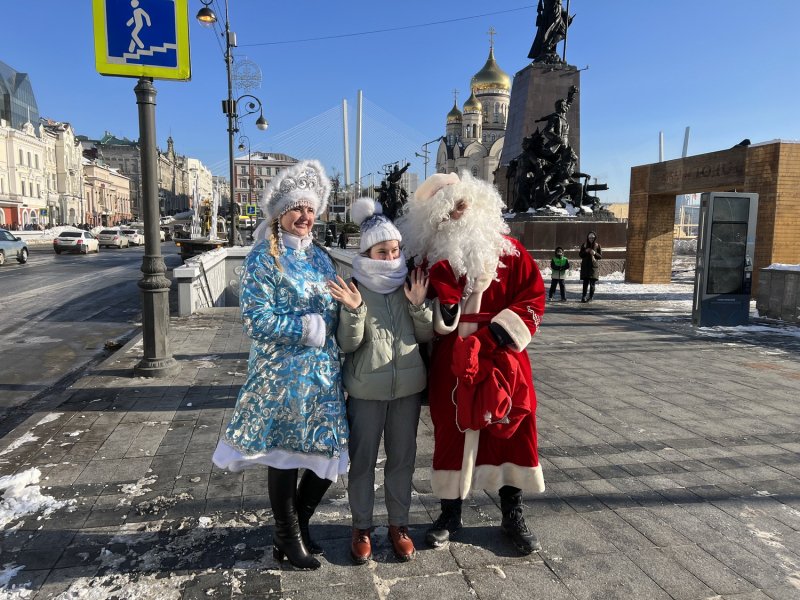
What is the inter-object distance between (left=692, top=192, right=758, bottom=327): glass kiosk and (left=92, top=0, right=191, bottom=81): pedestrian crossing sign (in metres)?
8.82

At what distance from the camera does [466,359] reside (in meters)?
2.58

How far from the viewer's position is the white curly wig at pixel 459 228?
2.64 metres

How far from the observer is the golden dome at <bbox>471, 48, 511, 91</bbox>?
82.6m

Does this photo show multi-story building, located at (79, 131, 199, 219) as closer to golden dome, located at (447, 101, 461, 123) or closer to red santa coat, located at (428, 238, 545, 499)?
golden dome, located at (447, 101, 461, 123)

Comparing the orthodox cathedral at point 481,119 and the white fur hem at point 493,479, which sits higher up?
the orthodox cathedral at point 481,119

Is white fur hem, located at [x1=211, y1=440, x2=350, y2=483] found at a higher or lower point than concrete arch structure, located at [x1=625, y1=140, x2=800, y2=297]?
lower

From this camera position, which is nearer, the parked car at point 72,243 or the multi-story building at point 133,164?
the parked car at point 72,243

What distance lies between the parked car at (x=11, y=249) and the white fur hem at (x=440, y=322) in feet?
77.9

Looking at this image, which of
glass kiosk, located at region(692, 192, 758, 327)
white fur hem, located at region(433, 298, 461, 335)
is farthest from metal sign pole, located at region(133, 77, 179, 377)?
glass kiosk, located at region(692, 192, 758, 327)

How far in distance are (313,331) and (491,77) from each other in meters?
88.1

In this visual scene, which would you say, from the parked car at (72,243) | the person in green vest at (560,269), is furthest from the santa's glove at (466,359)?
the parked car at (72,243)

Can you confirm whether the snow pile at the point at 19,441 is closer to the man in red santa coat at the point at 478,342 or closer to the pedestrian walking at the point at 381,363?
the pedestrian walking at the point at 381,363

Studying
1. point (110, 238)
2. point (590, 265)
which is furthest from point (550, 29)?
point (110, 238)

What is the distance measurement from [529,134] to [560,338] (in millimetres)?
15042
